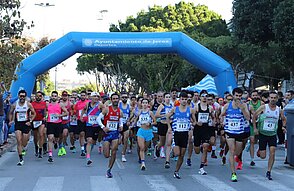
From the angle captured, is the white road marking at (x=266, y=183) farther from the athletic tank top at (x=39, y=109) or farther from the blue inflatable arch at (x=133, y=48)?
the blue inflatable arch at (x=133, y=48)

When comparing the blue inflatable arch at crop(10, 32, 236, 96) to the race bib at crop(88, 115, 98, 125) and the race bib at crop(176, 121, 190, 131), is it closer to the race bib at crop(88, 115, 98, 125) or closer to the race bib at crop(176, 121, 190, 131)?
the race bib at crop(88, 115, 98, 125)

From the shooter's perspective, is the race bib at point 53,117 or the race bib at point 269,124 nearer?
the race bib at point 269,124

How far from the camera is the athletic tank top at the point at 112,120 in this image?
1180 cm

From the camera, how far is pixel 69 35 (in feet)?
78.4

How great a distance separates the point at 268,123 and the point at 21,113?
6246mm

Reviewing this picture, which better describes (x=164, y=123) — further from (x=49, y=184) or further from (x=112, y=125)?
(x=49, y=184)

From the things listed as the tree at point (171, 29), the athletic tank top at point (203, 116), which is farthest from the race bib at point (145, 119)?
the tree at point (171, 29)

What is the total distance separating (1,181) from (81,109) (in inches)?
229

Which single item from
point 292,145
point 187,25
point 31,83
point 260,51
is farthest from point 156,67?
point 292,145

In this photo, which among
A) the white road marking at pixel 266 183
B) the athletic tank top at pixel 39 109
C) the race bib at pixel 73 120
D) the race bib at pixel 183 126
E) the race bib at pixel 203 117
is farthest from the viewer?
the race bib at pixel 73 120

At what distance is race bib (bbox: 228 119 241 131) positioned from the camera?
37.8 feet

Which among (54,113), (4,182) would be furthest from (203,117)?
(4,182)

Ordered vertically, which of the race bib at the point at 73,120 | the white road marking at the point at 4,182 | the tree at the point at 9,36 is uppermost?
the tree at the point at 9,36

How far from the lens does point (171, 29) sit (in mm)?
50812
